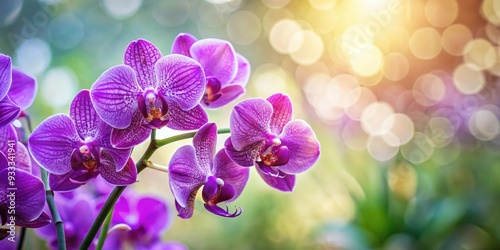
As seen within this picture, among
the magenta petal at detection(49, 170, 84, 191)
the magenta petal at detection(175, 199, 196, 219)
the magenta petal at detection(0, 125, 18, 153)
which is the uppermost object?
the magenta petal at detection(0, 125, 18, 153)

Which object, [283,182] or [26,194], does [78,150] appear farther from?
[283,182]

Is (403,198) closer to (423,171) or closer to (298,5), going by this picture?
(423,171)

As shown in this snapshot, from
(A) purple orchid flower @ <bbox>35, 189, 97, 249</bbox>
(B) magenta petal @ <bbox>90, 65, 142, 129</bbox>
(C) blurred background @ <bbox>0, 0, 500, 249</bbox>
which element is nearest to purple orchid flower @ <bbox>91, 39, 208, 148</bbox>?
(B) magenta petal @ <bbox>90, 65, 142, 129</bbox>

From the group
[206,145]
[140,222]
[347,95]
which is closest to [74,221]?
[140,222]

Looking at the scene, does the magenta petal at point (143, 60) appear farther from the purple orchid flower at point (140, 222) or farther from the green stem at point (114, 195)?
the purple orchid flower at point (140, 222)

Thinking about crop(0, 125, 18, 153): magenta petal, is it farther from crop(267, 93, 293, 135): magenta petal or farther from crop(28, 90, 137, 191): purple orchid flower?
crop(267, 93, 293, 135): magenta petal

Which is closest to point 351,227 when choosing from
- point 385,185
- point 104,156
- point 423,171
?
point 385,185

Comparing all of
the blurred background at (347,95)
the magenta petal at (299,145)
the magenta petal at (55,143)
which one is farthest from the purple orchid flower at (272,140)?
the blurred background at (347,95)
